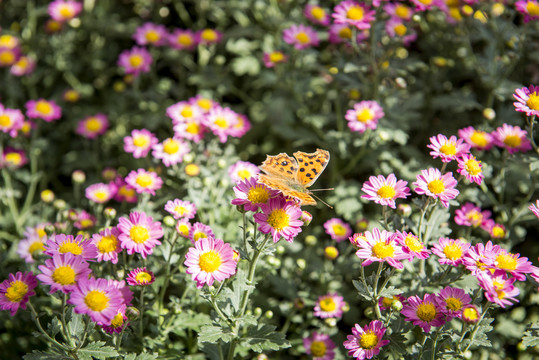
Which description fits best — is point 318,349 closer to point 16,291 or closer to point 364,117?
point 364,117

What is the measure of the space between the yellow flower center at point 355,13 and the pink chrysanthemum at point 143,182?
1.79 meters

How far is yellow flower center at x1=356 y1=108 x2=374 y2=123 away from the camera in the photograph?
326 cm

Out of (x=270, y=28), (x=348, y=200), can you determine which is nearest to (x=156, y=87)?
(x=270, y=28)

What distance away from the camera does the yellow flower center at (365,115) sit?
3.26m

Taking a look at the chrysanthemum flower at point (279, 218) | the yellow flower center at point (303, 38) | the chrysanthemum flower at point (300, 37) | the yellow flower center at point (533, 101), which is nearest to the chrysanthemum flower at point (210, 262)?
the chrysanthemum flower at point (279, 218)

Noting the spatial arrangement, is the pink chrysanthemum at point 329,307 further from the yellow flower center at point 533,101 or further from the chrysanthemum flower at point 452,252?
the yellow flower center at point 533,101

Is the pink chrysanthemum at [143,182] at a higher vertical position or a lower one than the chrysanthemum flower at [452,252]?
lower

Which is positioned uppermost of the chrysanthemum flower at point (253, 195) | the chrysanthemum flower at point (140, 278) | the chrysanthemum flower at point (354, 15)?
the chrysanthemum flower at point (354, 15)

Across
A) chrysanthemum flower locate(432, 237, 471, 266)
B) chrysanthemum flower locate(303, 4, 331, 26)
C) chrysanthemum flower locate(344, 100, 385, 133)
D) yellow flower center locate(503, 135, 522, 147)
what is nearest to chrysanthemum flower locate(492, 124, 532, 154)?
yellow flower center locate(503, 135, 522, 147)

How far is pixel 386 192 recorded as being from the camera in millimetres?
2357

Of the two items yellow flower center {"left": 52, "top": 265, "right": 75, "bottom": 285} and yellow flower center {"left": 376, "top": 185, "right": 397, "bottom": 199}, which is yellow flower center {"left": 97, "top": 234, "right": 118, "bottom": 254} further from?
yellow flower center {"left": 376, "top": 185, "right": 397, "bottom": 199}

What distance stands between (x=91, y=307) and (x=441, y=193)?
1737mm

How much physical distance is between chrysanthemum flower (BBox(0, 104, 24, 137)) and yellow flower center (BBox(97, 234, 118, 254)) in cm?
161

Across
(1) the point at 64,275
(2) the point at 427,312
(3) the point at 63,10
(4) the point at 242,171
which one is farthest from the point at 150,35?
(2) the point at 427,312
